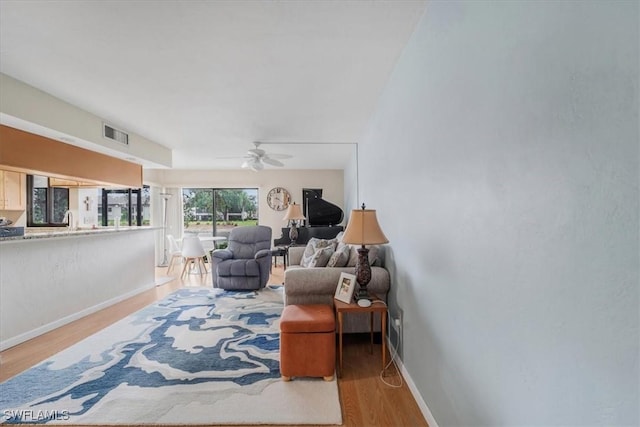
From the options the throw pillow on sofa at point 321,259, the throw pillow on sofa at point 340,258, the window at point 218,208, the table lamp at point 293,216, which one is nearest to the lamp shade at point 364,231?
the throw pillow on sofa at point 340,258

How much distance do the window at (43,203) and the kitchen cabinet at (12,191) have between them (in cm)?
42

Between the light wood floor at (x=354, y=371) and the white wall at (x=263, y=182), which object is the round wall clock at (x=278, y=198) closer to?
the white wall at (x=263, y=182)

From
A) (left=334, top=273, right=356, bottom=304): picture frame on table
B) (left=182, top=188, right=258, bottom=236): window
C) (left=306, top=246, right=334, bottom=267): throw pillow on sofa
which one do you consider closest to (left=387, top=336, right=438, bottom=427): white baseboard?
(left=334, top=273, right=356, bottom=304): picture frame on table

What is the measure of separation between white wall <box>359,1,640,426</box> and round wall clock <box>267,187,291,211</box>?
5.70 meters

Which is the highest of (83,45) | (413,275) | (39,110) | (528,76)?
(83,45)

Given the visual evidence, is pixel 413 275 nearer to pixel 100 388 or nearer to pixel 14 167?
pixel 100 388

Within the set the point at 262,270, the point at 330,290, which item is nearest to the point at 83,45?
the point at 330,290

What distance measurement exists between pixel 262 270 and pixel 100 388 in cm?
267

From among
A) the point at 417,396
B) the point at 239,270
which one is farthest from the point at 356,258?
the point at 239,270

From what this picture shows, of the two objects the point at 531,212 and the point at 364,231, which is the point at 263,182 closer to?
the point at 364,231

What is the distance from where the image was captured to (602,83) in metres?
0.64

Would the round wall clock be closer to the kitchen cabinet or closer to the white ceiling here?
the white ceiling

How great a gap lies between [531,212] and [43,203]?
7.39 m

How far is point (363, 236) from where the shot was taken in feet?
7.35
